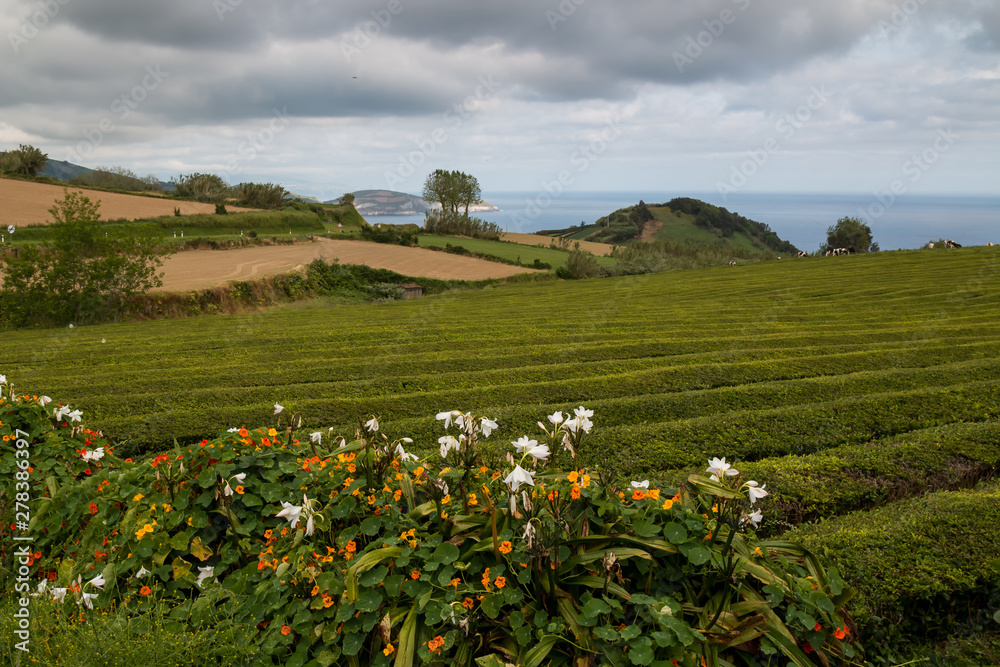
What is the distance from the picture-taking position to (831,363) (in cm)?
867

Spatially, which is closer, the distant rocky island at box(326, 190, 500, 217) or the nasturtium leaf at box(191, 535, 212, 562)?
the nasturtium leaf at box(191, 535, 212, 562)

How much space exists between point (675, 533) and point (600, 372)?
6.18 metres

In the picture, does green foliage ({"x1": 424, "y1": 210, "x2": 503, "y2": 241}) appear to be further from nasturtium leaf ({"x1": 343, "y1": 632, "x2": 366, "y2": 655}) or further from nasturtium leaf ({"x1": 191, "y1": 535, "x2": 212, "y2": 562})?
nasturtium leaf ({"x1": 343, "y1": 632, "x2": 366, "y2": 655})

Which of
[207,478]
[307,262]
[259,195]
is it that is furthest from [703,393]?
[259,195]

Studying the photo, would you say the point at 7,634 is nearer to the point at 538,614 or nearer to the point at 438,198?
the point at 538,614

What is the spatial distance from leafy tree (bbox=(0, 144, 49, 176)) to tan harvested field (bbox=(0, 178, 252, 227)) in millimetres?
3473

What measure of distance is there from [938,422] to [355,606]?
6.37 metres

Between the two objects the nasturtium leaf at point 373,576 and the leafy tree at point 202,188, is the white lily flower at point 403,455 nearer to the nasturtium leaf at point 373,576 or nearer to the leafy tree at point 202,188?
the nasturtium leaf at point 373,576

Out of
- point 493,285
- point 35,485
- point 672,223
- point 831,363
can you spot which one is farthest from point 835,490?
point 672,223

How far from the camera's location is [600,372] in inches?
343

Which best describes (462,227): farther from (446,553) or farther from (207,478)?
(446,553)

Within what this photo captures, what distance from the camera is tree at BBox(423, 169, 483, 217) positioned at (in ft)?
209

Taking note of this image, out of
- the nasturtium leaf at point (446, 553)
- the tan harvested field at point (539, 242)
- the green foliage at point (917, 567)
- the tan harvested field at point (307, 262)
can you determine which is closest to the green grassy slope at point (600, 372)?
the green foliage at point (917, 567)

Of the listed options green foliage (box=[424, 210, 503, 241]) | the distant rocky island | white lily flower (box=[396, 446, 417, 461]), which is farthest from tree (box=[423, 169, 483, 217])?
white lily flower (box=[396, 446, 417, 461])
